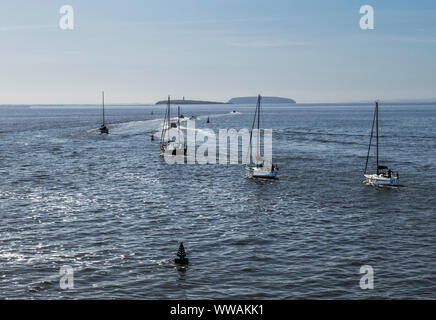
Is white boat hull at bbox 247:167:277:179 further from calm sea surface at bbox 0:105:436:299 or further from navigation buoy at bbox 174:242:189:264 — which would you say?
navigation buoy at bbox 174:242:189:264

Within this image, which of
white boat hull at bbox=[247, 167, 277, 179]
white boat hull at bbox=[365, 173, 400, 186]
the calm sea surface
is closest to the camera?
the calm sea surface

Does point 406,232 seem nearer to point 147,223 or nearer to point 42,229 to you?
point 147,223

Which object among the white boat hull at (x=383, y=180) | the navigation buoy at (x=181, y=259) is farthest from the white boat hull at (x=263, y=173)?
the navigation buoy at (x=181, y=259)

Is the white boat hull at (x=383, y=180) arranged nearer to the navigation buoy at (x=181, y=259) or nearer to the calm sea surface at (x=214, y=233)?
the calm sea surface at (x=214, y=233)

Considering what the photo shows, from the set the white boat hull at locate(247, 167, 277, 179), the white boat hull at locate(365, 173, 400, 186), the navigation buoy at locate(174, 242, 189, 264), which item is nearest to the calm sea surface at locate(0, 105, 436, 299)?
the navigation buoy at locate(174, 242, 189, 264)

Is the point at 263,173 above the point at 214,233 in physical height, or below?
above

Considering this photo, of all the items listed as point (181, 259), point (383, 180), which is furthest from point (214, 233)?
point (383, 180)

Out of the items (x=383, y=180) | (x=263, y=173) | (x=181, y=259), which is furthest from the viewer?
(x=263, y=173)

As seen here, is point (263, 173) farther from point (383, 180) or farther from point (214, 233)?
point (214, 233)

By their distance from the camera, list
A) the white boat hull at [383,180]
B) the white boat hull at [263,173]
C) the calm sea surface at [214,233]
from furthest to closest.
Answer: the white boat hull at [263,173]
the white boat hull at [383,180]
the calm sea surface at [214,233]
